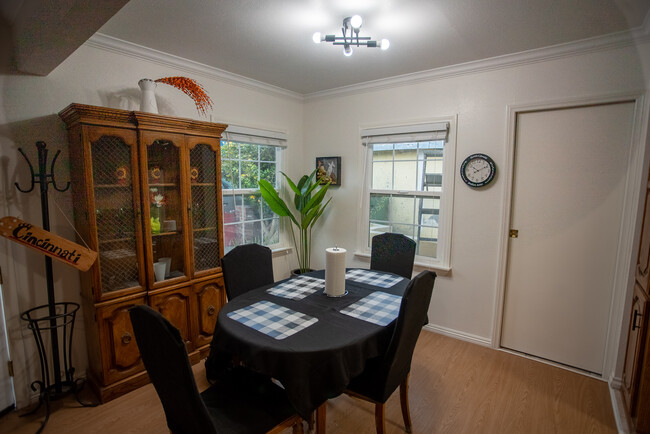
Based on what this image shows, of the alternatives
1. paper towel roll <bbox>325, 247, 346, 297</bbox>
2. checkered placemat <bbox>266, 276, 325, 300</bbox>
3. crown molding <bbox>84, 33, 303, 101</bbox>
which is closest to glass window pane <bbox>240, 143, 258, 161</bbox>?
crown molding <bbox>84, 33, 303, 101</bbox>

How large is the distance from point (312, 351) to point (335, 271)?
0.65 m

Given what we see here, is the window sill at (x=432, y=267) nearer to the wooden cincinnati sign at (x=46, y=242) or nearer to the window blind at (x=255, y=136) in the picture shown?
the window blind at (x=255, y=136)

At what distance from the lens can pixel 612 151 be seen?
227 cm

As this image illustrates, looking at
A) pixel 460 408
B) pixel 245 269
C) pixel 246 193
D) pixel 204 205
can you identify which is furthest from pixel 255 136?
pixel 460 408

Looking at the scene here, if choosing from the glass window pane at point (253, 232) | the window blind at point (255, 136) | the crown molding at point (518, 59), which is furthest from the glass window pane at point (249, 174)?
the crown molding at point (518, 59)

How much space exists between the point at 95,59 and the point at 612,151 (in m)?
3.65

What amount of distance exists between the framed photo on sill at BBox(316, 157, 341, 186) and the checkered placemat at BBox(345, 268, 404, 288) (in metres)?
1.34

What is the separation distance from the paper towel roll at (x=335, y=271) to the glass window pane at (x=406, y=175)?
1.52 metres

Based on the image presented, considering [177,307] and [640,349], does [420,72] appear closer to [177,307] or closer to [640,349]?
[640,349]

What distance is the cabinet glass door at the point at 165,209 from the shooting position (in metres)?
2.36

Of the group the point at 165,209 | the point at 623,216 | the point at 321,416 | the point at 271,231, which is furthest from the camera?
the point at 271,231

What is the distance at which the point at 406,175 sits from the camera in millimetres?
3219

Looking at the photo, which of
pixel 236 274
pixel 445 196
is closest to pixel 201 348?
pixel 236 274

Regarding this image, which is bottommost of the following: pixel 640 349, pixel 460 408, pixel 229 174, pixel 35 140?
pixel 460 408
